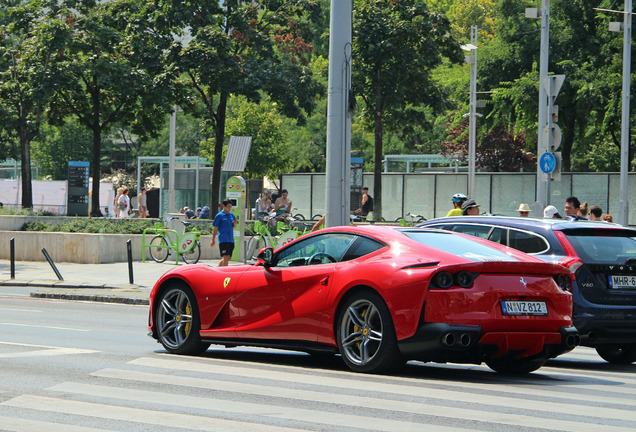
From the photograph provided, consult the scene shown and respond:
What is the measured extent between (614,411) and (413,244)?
2285 mm

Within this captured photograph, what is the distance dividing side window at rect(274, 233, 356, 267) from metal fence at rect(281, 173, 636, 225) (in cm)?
3132

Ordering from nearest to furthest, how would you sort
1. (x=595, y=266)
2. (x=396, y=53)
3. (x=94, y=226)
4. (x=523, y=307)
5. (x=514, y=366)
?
(x=523, y=307)
(x=514, y=366)
(x=595, y=266)
(x=94, y=226)
(x=396, y=53)

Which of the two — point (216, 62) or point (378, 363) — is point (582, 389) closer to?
point (378, 363)

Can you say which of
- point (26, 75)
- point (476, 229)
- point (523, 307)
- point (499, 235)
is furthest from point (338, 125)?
point (26, 75)

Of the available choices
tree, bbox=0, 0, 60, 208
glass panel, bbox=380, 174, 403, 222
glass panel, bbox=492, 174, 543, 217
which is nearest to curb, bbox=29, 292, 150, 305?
tree, bbox=0, 0, 60, 208

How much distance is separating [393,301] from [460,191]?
1404 inches

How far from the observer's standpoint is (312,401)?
7727 mm

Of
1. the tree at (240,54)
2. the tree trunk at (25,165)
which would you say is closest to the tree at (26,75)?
the tree trunk at (25,165)

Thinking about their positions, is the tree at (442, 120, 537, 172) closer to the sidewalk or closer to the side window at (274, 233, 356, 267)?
the sidewalk

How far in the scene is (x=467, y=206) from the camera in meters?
15.7

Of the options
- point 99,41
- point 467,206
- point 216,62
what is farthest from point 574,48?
point 467,206

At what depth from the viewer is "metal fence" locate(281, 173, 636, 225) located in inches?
1592

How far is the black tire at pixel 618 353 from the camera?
1157 centimetres

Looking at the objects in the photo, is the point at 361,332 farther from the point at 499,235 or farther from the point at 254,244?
the point at 254,244
